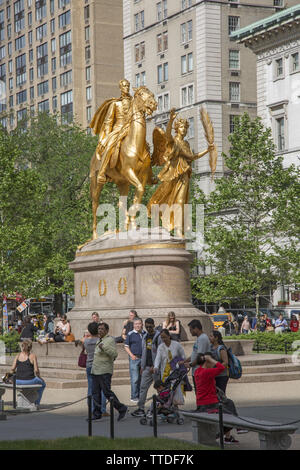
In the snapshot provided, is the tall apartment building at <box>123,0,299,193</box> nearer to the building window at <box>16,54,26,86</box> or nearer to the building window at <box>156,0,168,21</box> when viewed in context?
the building window at <box>156,0,168,21</box>

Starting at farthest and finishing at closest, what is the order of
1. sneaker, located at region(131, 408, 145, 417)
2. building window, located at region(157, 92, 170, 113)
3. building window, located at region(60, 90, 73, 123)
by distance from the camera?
building window, located at region(60, 90, 73, 123)
building window, located at region(157, 92, 170, 113)
sneaker, located at region(131, 408, 145, 417)

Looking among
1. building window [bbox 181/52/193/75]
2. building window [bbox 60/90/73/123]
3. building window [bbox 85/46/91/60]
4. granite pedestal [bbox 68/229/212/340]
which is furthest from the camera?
building window [bbox 60/90/73/123]

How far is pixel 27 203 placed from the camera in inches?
1971

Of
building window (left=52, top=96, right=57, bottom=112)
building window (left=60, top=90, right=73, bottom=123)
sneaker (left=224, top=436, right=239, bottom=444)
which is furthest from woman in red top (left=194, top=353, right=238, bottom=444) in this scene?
building window (left=52, top=96, right=57, bottom=112)

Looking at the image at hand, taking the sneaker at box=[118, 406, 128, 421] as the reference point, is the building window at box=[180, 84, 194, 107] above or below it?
above

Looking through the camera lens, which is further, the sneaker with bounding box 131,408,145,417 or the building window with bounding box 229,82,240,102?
the building window with bounding box 229,82,240,102

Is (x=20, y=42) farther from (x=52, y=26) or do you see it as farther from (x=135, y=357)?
(x=135, y=357)

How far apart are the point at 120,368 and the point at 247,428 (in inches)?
486

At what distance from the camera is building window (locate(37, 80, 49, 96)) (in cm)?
11356

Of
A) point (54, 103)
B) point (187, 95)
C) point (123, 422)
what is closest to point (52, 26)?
point (54, 103)

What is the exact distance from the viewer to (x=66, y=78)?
359 feet

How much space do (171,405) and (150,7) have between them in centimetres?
7652

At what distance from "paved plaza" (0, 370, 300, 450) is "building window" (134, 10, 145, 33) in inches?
2770

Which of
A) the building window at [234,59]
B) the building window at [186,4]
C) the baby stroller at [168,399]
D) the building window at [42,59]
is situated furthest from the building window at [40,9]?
the baby stroller at [168,399]
